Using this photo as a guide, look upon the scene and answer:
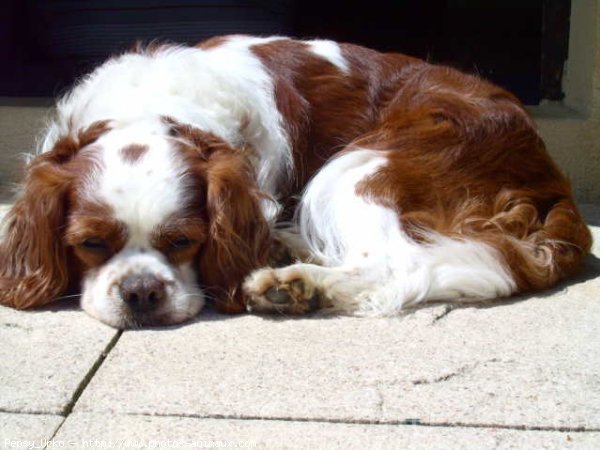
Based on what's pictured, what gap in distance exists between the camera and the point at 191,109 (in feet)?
13.9

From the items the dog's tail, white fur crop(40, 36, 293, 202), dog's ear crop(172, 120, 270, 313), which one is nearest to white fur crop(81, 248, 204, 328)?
dog's ear crop(172, 120, 270, 313)

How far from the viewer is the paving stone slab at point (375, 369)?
2934mm

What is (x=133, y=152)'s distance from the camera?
3.82 meters

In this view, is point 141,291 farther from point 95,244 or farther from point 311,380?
point 311,380

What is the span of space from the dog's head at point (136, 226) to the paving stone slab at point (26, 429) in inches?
30.7

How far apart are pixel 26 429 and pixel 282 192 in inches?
77.4

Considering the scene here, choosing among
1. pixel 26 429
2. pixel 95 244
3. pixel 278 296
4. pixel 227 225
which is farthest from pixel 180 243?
pixel 26 429

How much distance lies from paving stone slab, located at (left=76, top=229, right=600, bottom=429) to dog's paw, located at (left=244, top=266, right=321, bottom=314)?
6cm

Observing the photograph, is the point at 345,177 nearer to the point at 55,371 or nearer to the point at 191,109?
the point at 191,109

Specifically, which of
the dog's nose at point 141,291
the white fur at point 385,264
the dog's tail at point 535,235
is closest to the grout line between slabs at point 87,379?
the dog's nose at point 141,291

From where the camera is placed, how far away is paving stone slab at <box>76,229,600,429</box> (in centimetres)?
293

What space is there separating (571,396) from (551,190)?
1.45m

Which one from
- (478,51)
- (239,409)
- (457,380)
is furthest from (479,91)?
(478,51)

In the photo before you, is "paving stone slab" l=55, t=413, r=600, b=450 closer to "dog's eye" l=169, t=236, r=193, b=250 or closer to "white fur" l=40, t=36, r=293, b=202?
"dog's eye" l=169, t=236, r=193, b=250
